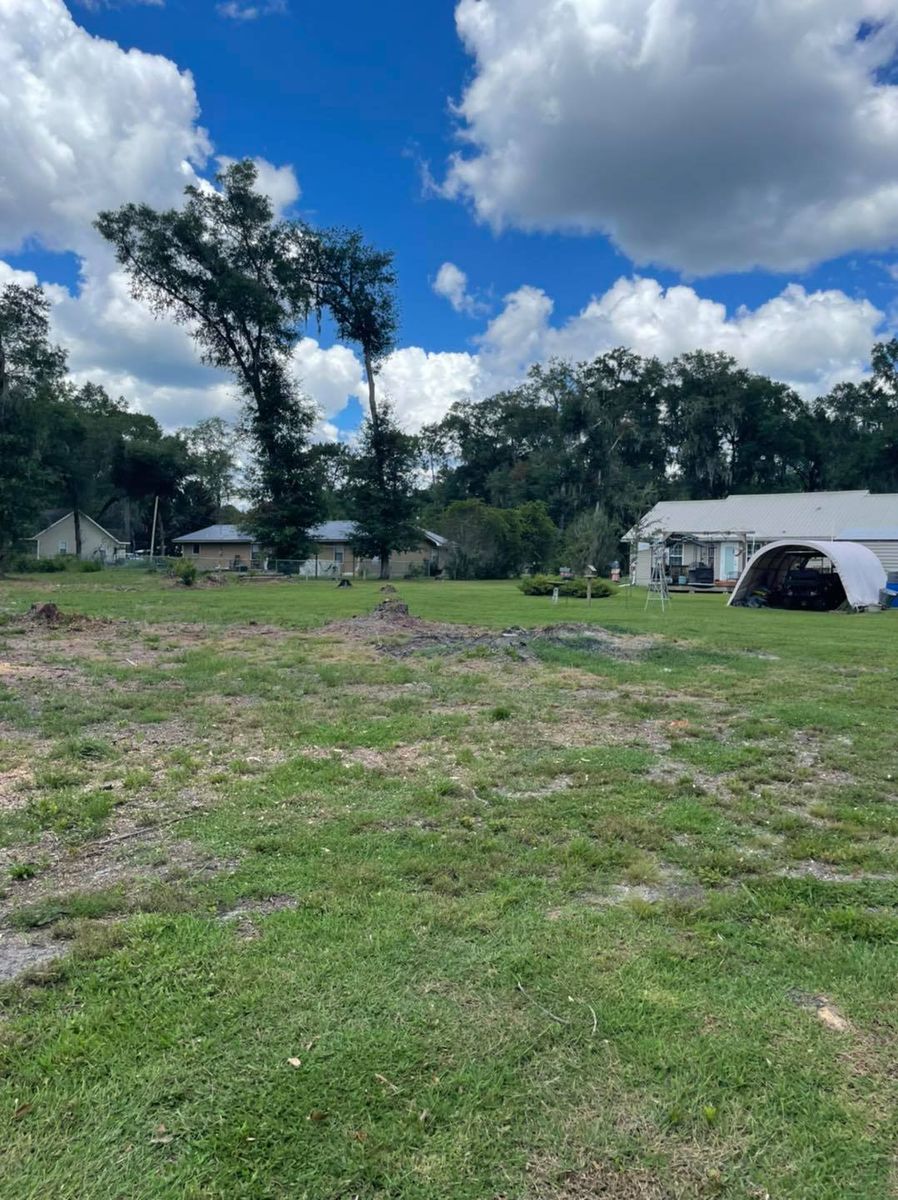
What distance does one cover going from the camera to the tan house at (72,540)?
53.2m

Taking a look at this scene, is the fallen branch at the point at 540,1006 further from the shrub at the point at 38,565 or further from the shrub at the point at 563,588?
the shrub at the point at 38,565

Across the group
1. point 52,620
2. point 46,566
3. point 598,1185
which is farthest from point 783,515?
point 598,1185

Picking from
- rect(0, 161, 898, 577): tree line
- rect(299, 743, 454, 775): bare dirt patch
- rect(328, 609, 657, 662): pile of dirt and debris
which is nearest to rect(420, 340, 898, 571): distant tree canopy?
rect(0, 161, 898, 577): tree line

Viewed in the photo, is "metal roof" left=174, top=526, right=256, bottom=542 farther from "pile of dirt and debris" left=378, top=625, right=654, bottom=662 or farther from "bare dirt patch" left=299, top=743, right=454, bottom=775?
"bare dirt patch" left=299, top=743, right=454, bottom=775

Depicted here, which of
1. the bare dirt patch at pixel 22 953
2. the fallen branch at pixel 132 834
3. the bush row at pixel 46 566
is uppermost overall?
the bush row at pixel 46 566

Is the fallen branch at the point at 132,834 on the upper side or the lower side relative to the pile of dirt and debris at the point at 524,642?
lower

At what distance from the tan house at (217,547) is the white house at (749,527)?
30583 mm

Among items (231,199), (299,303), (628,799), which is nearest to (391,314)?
(299,303)

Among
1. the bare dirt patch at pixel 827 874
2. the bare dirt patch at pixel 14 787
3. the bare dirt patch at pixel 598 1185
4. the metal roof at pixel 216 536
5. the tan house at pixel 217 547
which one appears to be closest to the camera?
the bare dirt patch at pixel 598 1185

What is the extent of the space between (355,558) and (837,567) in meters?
30.9

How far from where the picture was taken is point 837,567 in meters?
20.3

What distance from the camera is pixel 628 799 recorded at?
4.52 m

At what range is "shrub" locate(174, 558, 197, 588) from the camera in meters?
27.9

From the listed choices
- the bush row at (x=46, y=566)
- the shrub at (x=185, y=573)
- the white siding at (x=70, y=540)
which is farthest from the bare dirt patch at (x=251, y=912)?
the white siding at (x=70, y=540)
